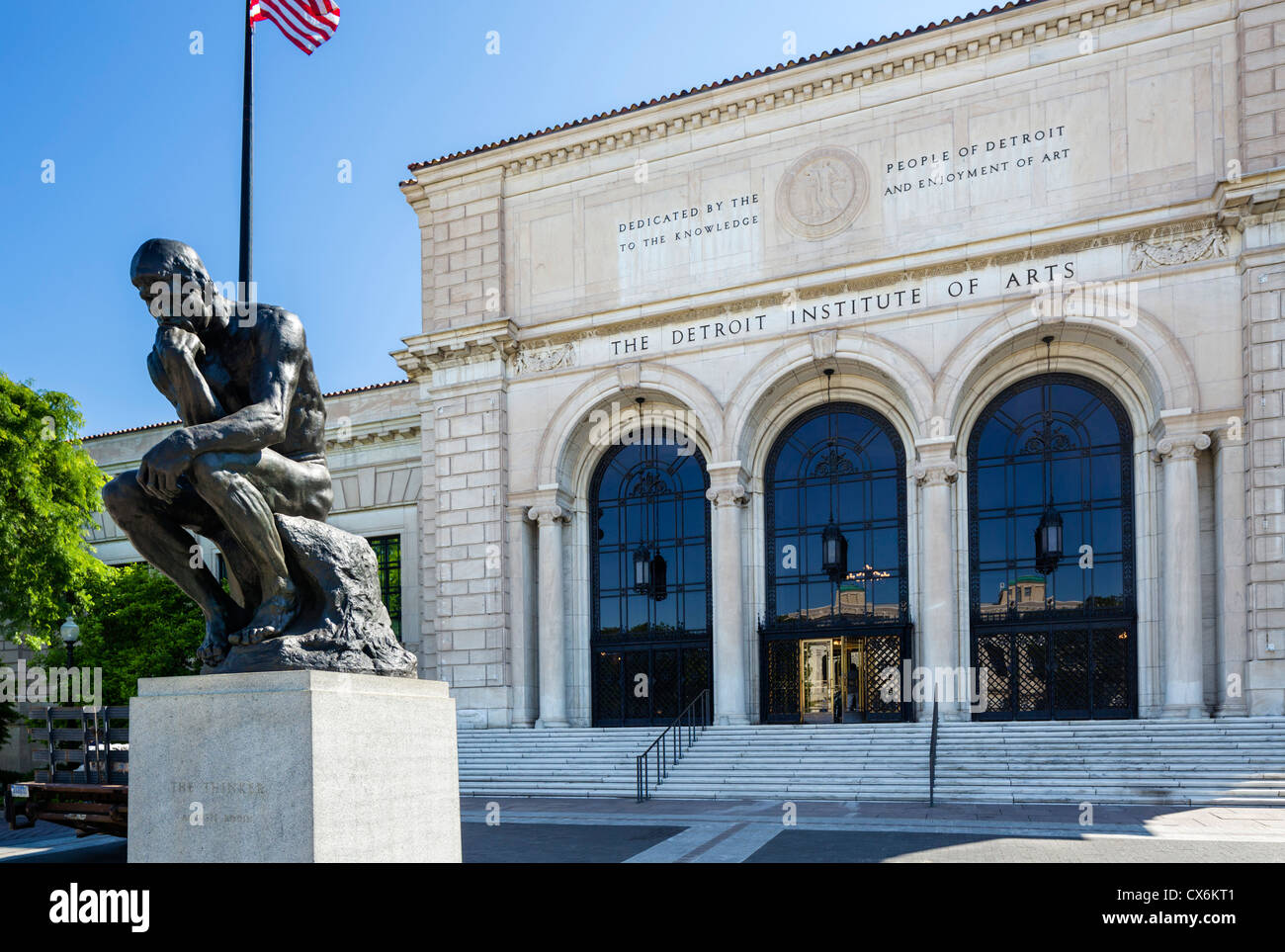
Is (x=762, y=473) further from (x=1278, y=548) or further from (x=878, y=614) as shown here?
(x=1278, y=548)

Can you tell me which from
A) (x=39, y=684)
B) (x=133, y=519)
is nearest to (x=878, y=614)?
(x=133, y=519)

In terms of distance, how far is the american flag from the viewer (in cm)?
1367

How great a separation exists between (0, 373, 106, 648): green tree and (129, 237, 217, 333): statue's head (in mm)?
19098

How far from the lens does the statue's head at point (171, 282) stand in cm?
572

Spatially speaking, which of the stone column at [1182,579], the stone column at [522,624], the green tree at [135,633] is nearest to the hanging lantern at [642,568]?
the stone column at [522,624]

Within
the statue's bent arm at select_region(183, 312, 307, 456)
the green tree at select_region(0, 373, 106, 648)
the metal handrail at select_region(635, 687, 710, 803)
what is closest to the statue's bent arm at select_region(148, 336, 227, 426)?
the statue's bent arm at select_region(183, 312, 307, 456)

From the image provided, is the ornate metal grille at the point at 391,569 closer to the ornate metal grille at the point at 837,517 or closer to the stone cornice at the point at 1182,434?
the ornate metal grille at the point at 837,517

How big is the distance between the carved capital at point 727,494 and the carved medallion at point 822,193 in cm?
679

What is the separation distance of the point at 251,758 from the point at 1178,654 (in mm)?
21351

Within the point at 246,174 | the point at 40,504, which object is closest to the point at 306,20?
the point at 246,174

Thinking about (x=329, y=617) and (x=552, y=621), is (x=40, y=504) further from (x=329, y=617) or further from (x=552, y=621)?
Result: (x=329, y=617)

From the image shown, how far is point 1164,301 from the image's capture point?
73.7 ft

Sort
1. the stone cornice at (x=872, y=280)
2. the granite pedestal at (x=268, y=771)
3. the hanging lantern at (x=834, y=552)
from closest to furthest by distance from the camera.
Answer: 1. the granite pedestal at (x=268, y=771)
2. the stone cornice at (x=872, y=280)
3. the hanging lantern at (x=834, y=552)

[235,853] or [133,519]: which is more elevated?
[133,519]
